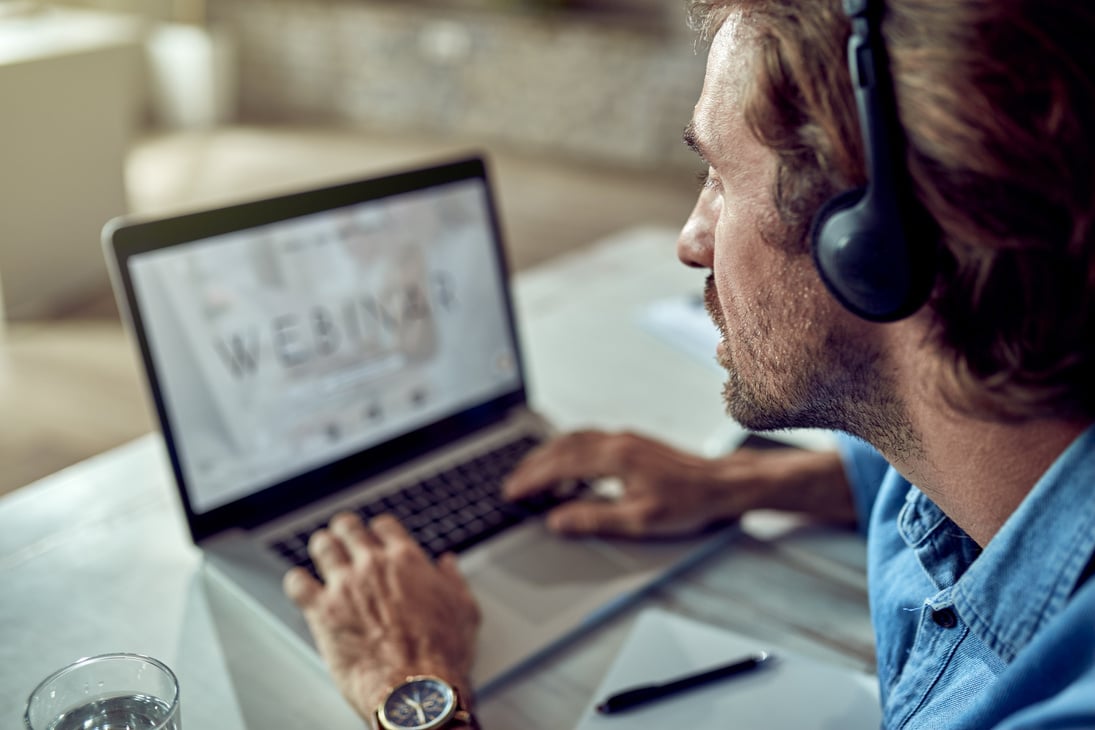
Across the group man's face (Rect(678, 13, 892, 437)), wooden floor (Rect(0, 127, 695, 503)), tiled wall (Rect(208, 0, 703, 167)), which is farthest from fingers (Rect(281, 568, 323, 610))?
tiled wall (Rect(208, 0, 703, 167))

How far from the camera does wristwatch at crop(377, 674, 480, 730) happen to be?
2.25 feet

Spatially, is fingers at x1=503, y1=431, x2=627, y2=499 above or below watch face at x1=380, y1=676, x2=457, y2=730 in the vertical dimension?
above

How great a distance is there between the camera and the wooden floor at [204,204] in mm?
2471

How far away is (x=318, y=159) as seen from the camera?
510 centimetres

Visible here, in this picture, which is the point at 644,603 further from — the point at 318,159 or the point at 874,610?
the point at 318,159

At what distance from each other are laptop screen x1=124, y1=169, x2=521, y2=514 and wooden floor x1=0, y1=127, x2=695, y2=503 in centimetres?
152

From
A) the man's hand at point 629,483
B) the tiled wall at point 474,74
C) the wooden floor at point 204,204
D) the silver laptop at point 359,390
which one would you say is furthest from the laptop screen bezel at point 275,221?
the tiled wall at point 474,74

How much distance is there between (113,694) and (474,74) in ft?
16.7

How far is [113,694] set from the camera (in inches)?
26.1

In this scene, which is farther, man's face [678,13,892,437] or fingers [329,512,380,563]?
fingers [329,512,380,563]

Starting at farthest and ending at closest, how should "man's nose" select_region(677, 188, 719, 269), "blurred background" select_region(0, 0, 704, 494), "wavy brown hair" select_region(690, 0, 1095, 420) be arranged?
"blurred background" select_region(0, 0, 704, 494) < "man's nose" select_region(677, 188, 719, 269) < "wavy brown hair" select_region(690, 0, 1095, 420)

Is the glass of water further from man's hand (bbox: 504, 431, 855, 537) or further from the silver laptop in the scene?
man's hand (bbox: 504, 431, 855, 537)

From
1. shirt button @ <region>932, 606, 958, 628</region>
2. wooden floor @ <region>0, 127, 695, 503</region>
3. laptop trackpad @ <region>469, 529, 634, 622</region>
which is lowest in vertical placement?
wooden floor @ <region>0, 127, 695, 503</region>

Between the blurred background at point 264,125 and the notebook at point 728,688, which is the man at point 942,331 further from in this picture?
the blurred background at point 264,125
